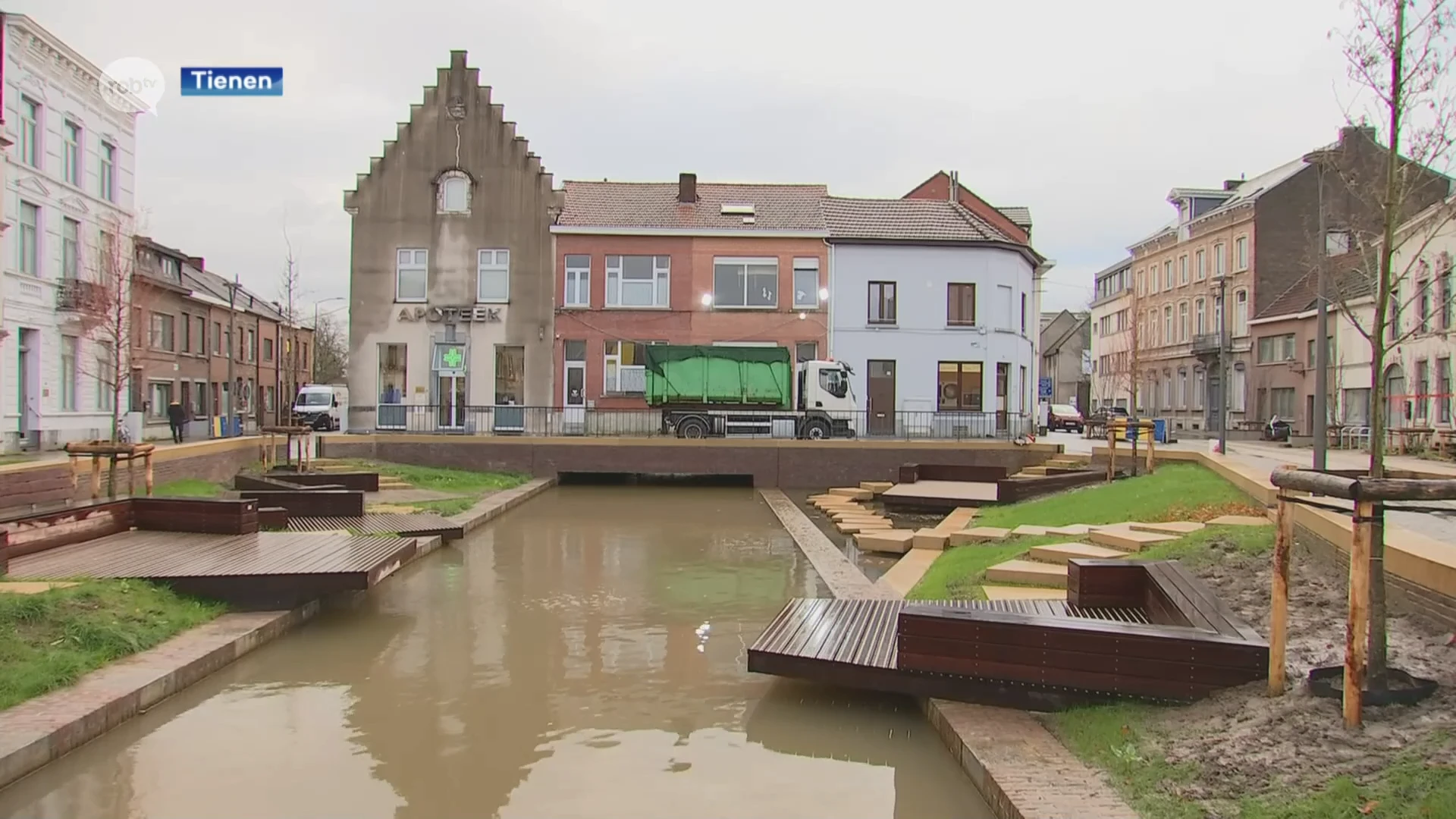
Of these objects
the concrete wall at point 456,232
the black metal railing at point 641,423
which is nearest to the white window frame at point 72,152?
the concrete wall at point 456,232

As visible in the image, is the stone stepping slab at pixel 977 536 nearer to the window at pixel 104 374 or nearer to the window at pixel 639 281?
the window at pixel 639 281

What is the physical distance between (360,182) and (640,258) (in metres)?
9.67

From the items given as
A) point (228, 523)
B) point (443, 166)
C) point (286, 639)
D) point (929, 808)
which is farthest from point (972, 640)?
point (443, 166)

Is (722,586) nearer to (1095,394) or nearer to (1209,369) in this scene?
(1209,369)

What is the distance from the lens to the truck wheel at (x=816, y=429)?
94.5ft

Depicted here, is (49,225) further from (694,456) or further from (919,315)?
(919,315)

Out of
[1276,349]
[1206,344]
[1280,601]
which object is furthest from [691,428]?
[1206,344]

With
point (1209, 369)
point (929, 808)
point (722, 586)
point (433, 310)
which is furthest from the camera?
point (1209, 369)

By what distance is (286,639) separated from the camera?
8320mm

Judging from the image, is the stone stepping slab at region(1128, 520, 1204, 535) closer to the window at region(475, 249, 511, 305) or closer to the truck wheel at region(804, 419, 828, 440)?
the truck wheel at region(804, 419, 828, 440)

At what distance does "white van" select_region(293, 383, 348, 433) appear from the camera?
40.1 metres

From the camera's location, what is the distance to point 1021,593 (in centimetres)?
870

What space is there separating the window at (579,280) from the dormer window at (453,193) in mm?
3868

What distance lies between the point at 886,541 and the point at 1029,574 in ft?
15.5
